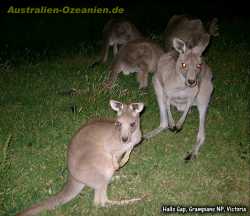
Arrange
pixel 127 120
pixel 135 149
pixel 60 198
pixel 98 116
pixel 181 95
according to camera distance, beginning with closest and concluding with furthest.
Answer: pixel 60 198 → pixel 127 120 → pixel 135 149 → pixel 181 95 → pixel 98 116

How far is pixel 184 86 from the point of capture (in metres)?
6.41

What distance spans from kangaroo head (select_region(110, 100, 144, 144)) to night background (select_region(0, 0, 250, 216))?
1.98 ft

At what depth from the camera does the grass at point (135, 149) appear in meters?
5.34

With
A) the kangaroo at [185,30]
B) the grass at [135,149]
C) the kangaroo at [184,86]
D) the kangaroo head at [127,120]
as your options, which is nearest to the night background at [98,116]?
the grass at [135,149]

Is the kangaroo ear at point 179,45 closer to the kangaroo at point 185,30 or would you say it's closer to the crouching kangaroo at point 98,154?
the crouching kangaroo at point 98,154

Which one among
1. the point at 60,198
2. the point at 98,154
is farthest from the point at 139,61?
the point at 60,198

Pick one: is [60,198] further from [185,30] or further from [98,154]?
[185,30]

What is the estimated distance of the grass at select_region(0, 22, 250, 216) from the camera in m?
5.34

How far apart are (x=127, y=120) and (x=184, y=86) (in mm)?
1248

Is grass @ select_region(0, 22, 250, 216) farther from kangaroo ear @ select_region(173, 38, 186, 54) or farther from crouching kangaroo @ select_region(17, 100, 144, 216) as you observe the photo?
kangaroo ear @ select_region(173, 38, 186, 54)

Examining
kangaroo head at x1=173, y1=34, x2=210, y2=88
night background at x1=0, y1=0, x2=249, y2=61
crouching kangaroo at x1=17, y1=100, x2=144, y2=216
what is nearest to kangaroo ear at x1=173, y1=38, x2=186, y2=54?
kangaroo head at x1=173, y1=34, x2=210, y2=88

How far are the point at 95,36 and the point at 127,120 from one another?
6536mm

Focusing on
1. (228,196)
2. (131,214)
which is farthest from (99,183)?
(228,196)

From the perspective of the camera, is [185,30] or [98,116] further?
[185,30]
